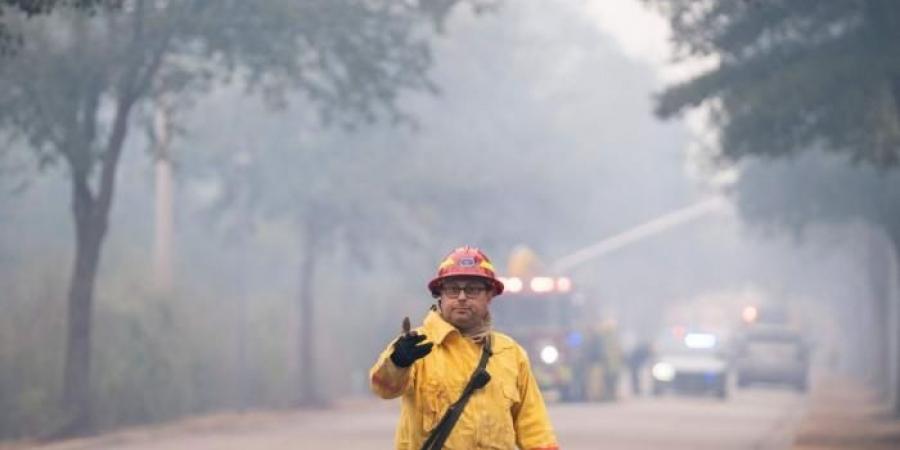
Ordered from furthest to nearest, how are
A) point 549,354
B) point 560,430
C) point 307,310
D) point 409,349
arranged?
point 307,310 → point 549,354 → point 560,430 → point 409,349

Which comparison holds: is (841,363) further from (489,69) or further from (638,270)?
(489,69)

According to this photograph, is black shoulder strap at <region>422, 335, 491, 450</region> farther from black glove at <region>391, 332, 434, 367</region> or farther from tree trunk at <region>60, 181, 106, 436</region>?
tree trunk at <region>60, 181, 106, 436</region>

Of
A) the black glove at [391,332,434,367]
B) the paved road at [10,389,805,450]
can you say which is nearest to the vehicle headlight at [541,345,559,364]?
the paved road at [10,389,805,450]

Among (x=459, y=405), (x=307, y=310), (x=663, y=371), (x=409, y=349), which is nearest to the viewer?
(x=409, y=349)

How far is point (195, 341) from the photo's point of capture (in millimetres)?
37875

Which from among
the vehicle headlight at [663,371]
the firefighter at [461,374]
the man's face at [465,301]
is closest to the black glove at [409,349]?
the firefighter at [461,374]

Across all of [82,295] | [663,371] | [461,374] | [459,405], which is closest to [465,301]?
[461,374]

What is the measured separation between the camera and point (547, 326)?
44.1m

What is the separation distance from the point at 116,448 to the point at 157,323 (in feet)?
29.8

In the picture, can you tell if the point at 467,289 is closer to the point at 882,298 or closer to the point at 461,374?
the point at 461,374

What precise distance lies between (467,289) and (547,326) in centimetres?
3609

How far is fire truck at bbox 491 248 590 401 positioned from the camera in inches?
1722

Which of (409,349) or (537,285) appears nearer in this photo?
(409,349)

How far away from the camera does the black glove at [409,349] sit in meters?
7.68
